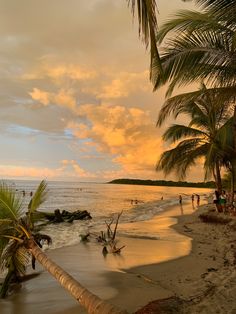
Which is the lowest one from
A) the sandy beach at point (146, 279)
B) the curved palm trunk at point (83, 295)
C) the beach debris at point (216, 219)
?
the sandy beach at point (146, 279)

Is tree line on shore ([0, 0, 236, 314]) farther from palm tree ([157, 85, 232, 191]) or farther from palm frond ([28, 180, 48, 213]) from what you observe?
palm tree ([157, 85, 232, 191])

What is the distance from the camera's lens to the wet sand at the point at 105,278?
6.50 meters

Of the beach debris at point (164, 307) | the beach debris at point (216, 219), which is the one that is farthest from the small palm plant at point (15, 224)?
the beach debris at point (216, 219)

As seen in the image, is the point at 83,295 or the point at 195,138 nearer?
the point at 83,295

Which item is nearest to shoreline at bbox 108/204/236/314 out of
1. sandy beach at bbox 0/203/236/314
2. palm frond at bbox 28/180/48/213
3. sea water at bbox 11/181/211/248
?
sandy beach at bbox 0/203/236/314

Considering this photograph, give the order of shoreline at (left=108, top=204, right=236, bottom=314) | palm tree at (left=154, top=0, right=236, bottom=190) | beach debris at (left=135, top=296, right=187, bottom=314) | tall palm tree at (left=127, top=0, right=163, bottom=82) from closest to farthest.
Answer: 1. tall palm tree at (left=127, top=0, right=163, bottom=82)
2. beach debris at (left=135, top=296, right=187, bottom=314)
3. shoreline at (left=108, top=204, right=236, bottom=314)
4. palm tree at (left=154, top=0, right=236, bottom=190)

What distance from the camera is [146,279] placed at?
806 cm

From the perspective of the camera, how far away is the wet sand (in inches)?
256

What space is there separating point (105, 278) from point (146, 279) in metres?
0.97

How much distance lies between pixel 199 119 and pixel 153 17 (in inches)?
753

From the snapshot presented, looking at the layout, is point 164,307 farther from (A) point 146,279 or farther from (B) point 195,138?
(B) point 195,138

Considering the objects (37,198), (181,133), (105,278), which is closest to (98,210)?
(181,133)

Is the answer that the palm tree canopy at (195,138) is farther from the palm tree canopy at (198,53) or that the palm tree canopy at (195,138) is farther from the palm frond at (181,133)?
the palm tree canopy at (198,53)

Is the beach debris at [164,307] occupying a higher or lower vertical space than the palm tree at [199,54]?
lower
